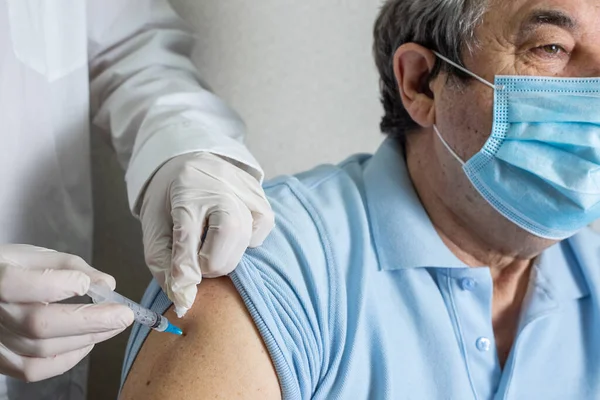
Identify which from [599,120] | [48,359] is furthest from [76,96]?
[599,120]

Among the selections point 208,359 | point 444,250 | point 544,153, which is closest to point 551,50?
point 544,153

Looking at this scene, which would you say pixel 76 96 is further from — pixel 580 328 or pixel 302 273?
pixel 580 328

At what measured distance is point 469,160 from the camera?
1261 mm

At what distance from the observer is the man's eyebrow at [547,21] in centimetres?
122

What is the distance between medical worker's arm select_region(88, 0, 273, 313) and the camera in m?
1.02

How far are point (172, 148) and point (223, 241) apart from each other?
24cm

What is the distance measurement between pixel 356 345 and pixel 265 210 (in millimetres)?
258

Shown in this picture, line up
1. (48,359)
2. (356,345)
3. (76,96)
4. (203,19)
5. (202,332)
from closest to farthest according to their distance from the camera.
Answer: (48,359), (202,332), (356,345), (76,96), (203,19)

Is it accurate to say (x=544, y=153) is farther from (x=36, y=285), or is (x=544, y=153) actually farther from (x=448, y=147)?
(x=36, y=285)

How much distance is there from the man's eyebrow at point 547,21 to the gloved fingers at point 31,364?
87 centimetres

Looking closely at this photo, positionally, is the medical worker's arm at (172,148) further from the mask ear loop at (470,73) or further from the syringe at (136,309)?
the mask ear loop at (470,73)

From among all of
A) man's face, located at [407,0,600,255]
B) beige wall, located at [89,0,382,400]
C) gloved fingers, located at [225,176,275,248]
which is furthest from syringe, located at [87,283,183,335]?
beige wall, located at [89,0,382,400]

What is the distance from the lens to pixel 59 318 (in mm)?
858

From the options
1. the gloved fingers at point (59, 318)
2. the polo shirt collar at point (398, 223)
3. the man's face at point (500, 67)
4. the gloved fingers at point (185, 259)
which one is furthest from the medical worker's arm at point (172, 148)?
Result: the man's face at point (500, 67)
